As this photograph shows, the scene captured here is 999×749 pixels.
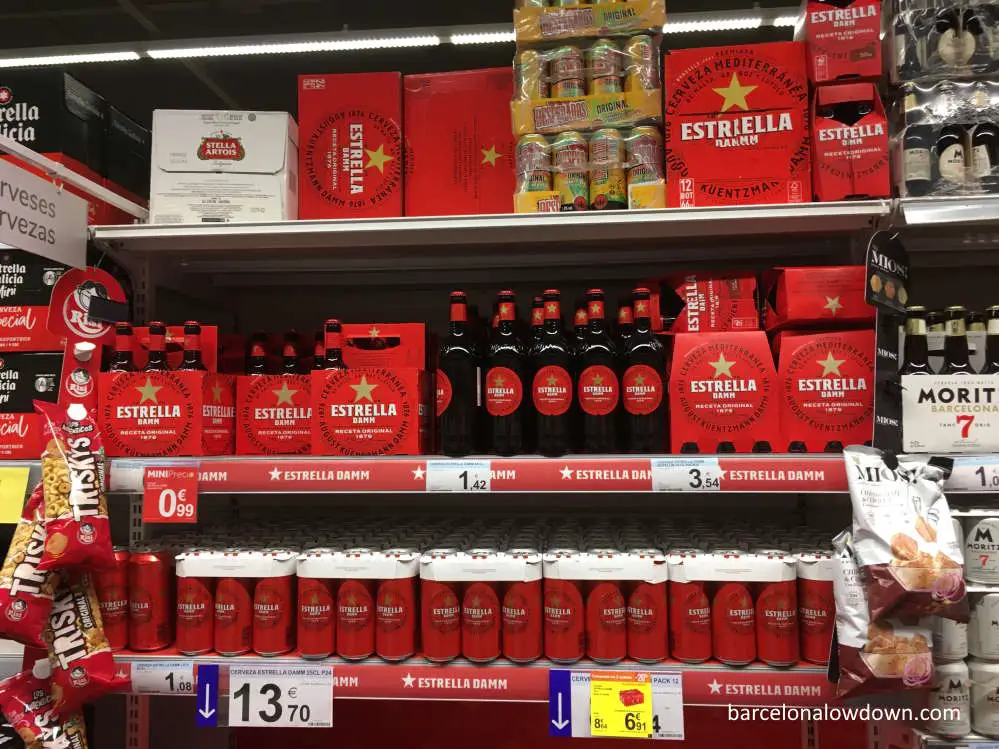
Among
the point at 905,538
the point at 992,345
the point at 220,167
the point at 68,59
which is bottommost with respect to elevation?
the point at 905,538

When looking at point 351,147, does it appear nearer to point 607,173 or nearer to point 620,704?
point 607,173

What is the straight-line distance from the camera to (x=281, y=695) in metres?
1.68

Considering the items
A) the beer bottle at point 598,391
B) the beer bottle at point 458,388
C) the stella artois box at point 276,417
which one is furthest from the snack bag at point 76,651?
the beer bottle at point 598,391

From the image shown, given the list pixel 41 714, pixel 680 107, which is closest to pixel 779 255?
pixel 680 107

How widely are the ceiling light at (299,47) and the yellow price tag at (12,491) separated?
12.3 feet

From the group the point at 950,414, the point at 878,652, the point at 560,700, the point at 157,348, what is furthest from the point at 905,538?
the point at 157,348

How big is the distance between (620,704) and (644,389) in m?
0.76

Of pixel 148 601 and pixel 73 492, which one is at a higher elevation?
pixel 73 492

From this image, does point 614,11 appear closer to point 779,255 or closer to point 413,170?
point 413,170

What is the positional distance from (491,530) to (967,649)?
118 cm

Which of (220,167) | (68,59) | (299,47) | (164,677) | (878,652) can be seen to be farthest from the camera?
(68,59)

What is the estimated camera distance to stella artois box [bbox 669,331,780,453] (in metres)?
1.74

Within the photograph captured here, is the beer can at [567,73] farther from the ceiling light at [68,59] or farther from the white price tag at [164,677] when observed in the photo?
the ceiling light at [68,59]

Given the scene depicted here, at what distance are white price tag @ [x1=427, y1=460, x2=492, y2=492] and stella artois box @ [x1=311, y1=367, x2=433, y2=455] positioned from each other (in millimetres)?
155
